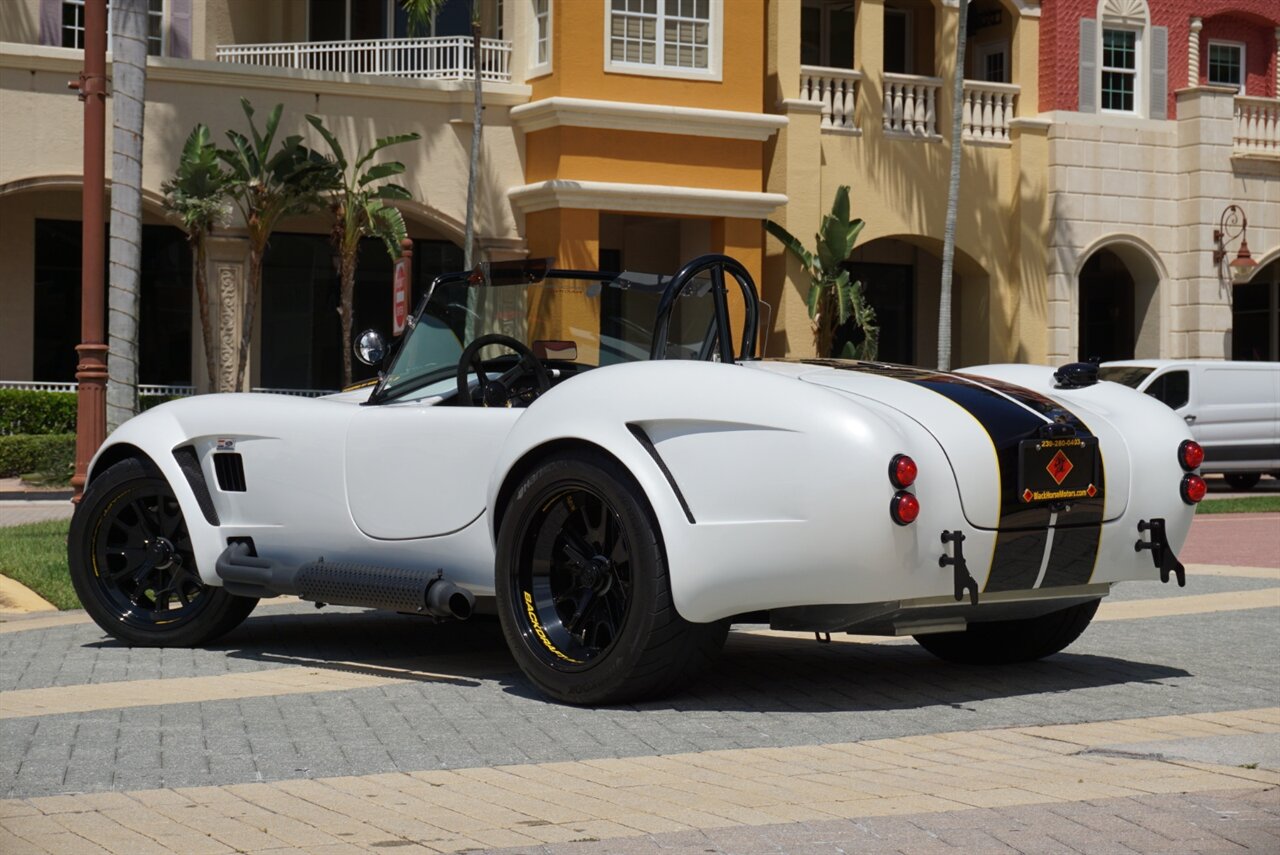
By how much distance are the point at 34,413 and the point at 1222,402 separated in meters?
15.8

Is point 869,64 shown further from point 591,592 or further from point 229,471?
point 591,592

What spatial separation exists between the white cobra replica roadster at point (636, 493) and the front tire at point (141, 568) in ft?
0.04

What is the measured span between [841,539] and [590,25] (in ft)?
72.5

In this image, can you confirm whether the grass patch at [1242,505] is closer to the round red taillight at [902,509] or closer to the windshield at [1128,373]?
the windshield at [1128,373]

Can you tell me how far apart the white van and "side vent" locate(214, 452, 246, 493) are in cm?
1846

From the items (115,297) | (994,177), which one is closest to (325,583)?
(115,297)

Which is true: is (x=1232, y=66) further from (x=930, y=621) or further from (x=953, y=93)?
(x=930, y=621)

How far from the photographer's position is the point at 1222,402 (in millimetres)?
25234

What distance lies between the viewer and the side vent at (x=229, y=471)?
314 inches

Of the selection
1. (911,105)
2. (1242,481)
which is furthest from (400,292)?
(911,105)

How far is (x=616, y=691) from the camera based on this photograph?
21.2 ft

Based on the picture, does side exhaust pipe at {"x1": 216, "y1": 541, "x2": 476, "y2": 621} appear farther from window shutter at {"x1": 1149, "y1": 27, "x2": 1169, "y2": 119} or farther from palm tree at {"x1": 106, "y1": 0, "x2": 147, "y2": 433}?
window shutter at {"x1": 1149, "y1": 27, "x2": 1169, "y2": 119}

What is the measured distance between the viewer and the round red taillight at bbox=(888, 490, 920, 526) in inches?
239

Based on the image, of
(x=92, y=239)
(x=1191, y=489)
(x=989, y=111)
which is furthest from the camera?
(x=989, y=111)
